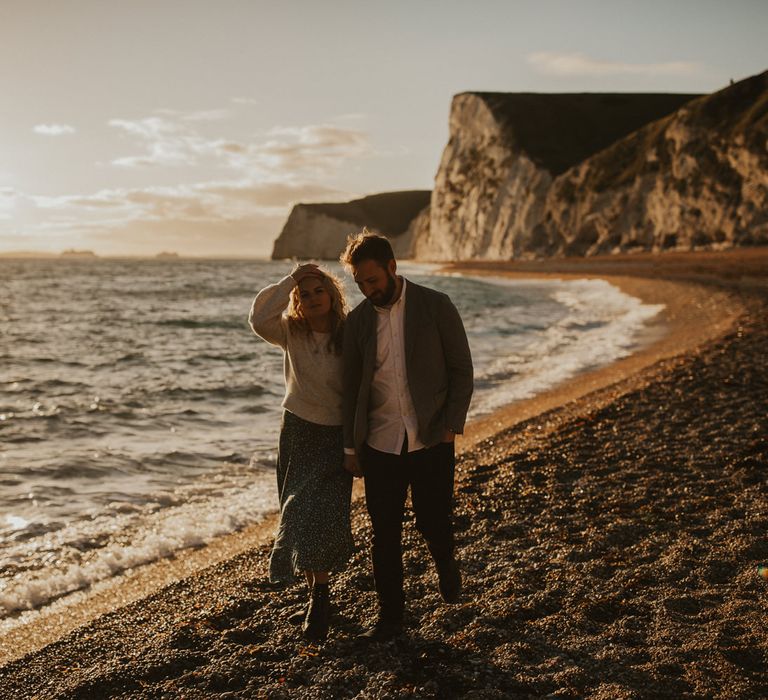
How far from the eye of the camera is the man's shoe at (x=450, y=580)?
3.48 meters

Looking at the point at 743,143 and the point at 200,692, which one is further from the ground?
the point at 743,143

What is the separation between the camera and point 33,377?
13789mm

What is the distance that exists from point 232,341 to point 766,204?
132ft

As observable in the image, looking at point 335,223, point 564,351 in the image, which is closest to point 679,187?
point 564,351

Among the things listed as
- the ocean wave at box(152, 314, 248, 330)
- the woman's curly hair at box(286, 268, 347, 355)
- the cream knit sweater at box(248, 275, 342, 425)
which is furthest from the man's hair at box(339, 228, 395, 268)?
the ocean wave at box(152, 314, 248, 330)

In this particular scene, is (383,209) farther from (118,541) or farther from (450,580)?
(450,580)

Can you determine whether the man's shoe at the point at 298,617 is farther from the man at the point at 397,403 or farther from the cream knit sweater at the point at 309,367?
→ the cream knit sweater at the point at 309,367

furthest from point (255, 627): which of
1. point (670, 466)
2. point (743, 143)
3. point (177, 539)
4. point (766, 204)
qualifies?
point (743, 143)

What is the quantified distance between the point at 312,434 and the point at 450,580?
1017 millimetres

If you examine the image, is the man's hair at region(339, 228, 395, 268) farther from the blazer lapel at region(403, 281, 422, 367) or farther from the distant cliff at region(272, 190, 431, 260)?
the distant cliff at region(272, 190, 431, 260)

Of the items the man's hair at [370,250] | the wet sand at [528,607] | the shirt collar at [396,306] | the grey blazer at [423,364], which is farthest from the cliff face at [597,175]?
the man's hair at [370,250]

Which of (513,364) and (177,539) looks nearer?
(177,539)

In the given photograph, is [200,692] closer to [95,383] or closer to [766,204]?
[95,383]

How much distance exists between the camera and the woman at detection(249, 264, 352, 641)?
11.2 ft
